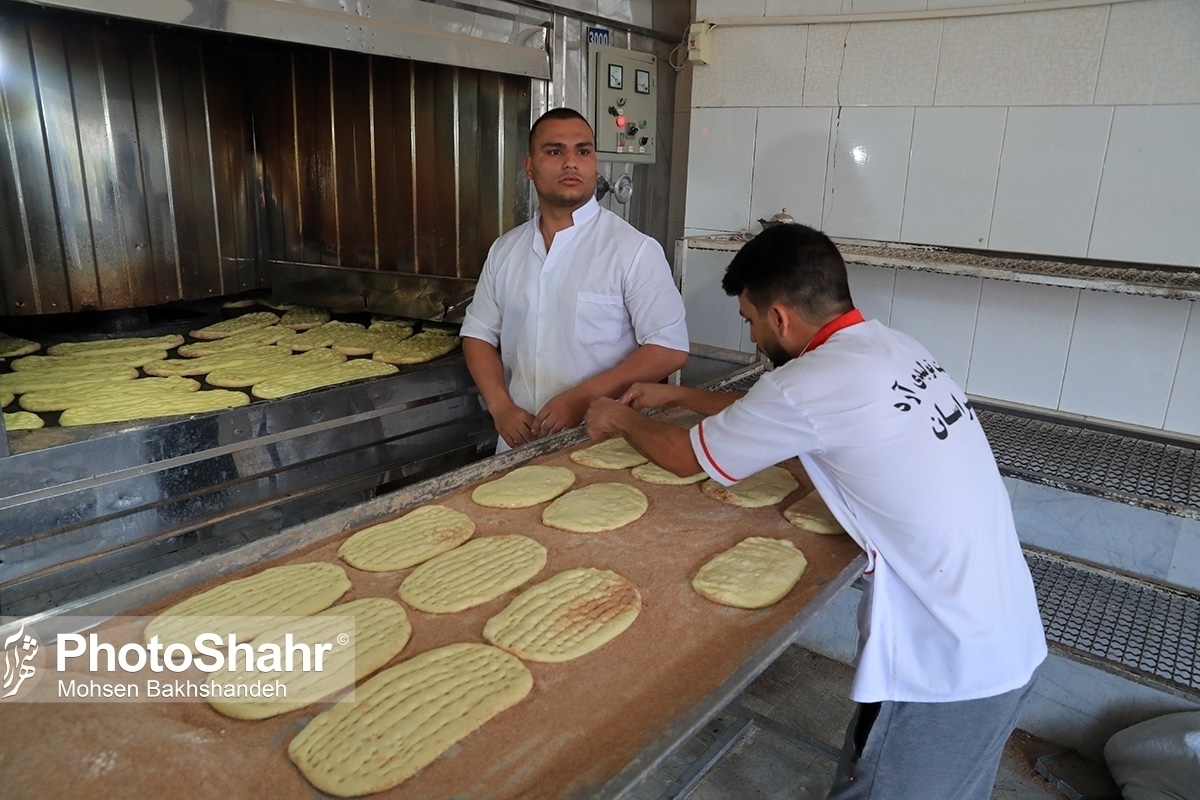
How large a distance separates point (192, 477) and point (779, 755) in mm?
1932

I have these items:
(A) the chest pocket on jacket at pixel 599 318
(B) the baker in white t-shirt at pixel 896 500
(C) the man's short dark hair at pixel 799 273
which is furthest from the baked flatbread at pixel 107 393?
(C) the man's short dark hair at pixel 799 273

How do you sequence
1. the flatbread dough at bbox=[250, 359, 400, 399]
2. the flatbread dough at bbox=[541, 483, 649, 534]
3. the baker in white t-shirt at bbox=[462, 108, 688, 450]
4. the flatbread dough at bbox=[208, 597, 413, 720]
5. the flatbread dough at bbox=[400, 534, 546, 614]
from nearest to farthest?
the flatbread dough at bbox=[208, 597, 413, 720], the flatbread dough at bbox=[400, 534, 546, 614], the flatbread dough at bbox=[541, 483, 649, 534], the flatbread dough at bbox=[250, 359, 400, 399], the baker in white t-shirt at bbox=[462, 108, 688, 450]

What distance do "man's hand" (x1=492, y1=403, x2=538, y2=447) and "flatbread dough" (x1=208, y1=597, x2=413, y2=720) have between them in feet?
3.54

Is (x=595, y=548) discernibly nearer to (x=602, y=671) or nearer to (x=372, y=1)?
(x=602, y=671)

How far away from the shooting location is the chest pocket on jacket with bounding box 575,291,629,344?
243 centimetres

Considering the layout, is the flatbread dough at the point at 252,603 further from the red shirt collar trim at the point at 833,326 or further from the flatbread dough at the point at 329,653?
the red shirt collar trim at the point at 833,326

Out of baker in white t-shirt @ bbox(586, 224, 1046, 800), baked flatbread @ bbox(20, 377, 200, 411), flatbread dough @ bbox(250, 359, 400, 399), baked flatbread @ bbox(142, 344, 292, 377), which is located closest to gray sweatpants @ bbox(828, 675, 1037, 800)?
baker in white t-shirt @ bbox(586, 224, 1046, 800)

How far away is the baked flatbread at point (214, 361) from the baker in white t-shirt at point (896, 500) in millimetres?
1614

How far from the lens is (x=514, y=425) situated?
2.38 metres

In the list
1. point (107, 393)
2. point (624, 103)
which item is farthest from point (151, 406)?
point (624, 103)

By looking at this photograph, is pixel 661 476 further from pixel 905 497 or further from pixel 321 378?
pixel 321 378

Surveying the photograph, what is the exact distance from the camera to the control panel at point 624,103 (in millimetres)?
2848

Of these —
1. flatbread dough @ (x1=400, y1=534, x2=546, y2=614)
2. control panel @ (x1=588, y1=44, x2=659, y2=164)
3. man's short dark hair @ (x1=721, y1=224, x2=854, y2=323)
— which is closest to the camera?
flatbread dough @ (x1=400, y1=534, x2=546, y2=614)

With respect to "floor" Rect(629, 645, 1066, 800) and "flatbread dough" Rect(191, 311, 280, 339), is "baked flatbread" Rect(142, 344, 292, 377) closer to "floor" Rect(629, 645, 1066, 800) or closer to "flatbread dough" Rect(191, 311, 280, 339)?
"flatbread dough" Rect(191, 311, 280, 339)
